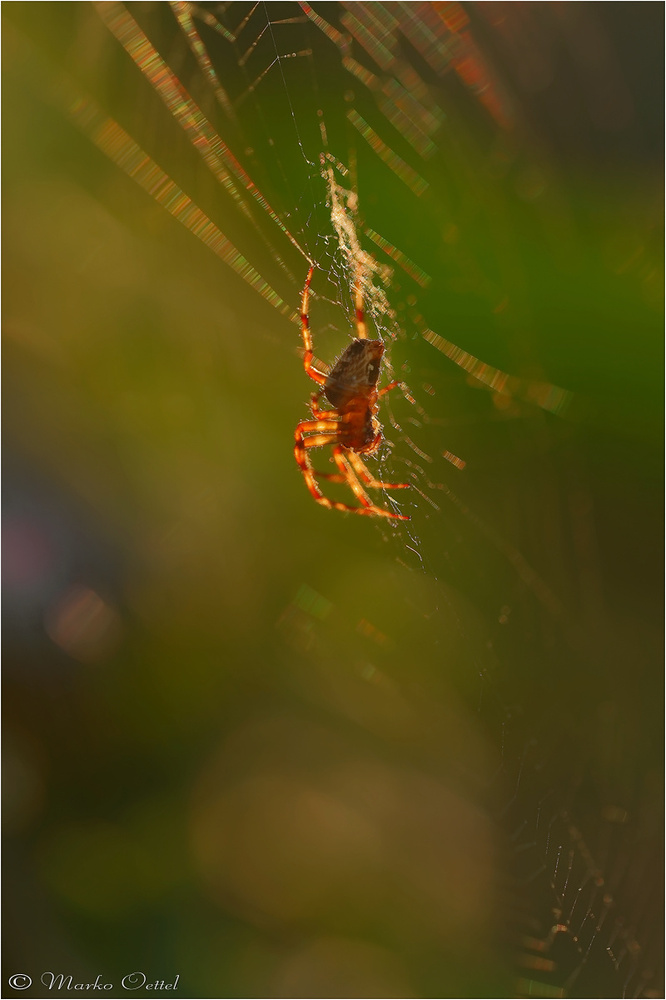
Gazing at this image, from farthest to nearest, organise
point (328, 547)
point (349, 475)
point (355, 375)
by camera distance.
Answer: point (328, 547) < point (349, 475) < point (355, 375)

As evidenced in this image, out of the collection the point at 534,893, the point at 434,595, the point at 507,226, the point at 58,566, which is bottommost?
the point at 58,566

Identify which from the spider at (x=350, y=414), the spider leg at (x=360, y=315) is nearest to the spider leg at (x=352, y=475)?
the spider at (x=350, y=414)

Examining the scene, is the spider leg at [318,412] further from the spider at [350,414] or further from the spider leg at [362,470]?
the spider leg at [362,470]

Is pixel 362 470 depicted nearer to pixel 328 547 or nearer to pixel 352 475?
pixel 352 475

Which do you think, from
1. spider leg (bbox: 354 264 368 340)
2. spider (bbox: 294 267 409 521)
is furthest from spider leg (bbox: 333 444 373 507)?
spider leg (bbox: 354 264 368 340)

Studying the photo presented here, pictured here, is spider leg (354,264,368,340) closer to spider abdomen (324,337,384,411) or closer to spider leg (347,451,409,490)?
Result: spider abdomen (324,337,384,411)

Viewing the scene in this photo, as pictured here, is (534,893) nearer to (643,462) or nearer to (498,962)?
(498,962)

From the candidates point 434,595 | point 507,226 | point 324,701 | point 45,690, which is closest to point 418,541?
point 434,595

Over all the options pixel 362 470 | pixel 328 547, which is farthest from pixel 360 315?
pixel 328 547
